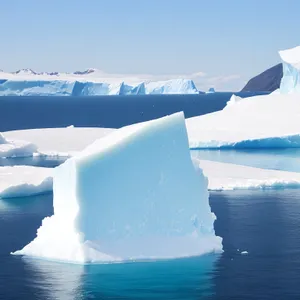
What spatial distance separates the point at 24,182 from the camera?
88.8 ft

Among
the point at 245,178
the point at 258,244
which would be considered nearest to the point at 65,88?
the point at 245,178

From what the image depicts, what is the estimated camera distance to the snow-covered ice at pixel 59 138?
1732 inches

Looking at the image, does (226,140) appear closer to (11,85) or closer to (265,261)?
(265,261)

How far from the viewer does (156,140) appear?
16.4 m

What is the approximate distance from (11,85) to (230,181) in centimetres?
11402

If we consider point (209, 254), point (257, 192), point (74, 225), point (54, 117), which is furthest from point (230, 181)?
point (54, 117)

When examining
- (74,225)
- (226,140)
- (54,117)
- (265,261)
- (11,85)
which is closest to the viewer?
(74,225)

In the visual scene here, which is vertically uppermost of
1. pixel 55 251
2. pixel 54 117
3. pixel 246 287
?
pixel 54 117

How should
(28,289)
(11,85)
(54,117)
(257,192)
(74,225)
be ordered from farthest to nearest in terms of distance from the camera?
1. (11,85)
2. (54,117)
3. (257,192)
4. (74,225)
5. (28,289)

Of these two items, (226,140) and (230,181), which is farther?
(226,140)

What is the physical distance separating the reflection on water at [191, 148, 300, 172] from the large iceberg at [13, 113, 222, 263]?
1909 cm

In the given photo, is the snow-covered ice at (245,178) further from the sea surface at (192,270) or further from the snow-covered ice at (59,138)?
the snow-covered ice at (59,138)

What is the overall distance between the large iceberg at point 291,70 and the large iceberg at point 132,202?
1690 inches

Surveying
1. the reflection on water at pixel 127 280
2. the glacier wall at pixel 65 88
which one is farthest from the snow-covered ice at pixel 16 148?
the glacier wall at pixel 65 88
